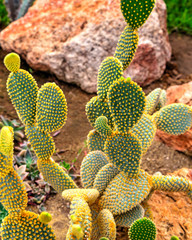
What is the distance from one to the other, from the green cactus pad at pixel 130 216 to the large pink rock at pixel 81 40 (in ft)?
6.12

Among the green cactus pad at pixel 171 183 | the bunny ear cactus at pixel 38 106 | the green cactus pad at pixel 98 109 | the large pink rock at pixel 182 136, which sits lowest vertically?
the large pink rock at pixel 182 136

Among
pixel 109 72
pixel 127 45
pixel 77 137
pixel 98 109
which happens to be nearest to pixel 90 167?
pixel 98 109

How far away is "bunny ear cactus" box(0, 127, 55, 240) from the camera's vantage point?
1.37m

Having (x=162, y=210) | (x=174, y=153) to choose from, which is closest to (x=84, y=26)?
(x=174, y=153)

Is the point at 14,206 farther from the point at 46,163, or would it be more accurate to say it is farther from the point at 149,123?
the point at 149,123

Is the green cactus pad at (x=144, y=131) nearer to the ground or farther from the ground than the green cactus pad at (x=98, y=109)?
nearer to the ground

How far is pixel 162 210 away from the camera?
2094mm

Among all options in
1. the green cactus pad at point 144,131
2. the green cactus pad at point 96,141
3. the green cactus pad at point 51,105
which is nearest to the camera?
the green cactus pad at point 51,105

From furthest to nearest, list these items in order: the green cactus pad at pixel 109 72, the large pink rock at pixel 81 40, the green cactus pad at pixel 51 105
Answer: the large pink rock at pixel 81 40 → the green cactus pad at pixel 109 72 → the green cactus pad at pixel 51 105

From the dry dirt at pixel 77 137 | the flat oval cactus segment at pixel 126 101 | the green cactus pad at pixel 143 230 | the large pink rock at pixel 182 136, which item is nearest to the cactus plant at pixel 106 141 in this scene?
the flat oval cactus segment at pixel 126 101

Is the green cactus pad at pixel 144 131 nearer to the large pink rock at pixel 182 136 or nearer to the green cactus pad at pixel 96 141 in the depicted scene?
the green cactus pad at pixel 96 141

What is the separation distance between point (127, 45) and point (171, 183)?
0.78 m

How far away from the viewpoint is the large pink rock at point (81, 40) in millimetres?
3336

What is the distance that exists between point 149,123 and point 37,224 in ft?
2.91
